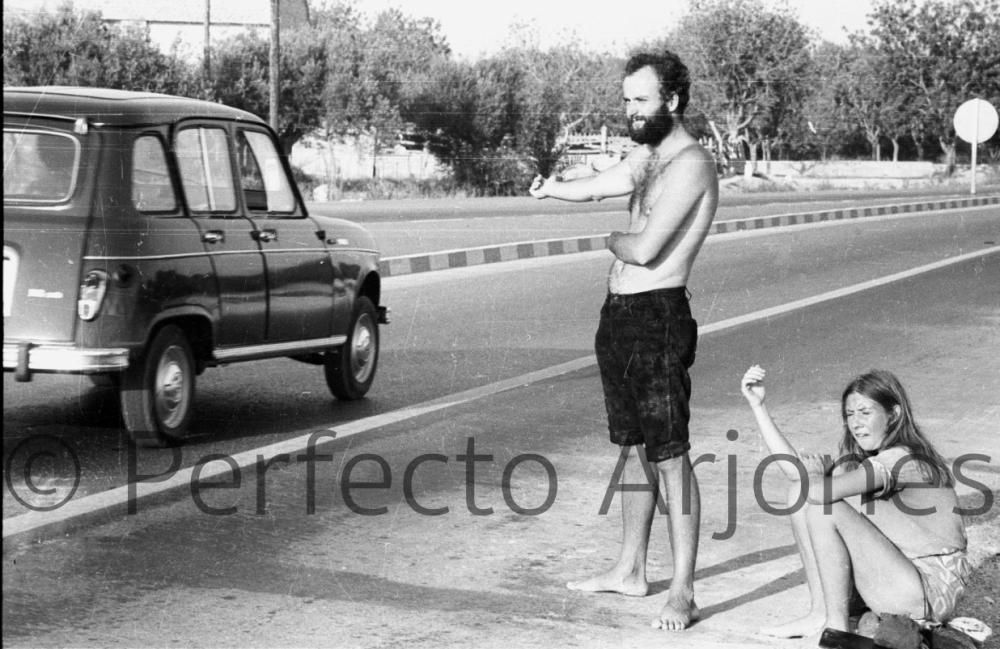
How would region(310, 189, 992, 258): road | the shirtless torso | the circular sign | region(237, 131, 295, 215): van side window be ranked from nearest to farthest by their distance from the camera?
the shirtless torso
region(237, 131, 295, 215): van side window
region(310, 189, 992, 258): road
the circular sign

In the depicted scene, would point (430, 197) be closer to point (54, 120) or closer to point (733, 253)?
point (733, 253)

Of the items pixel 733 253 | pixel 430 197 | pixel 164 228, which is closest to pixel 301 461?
pixel 164 228

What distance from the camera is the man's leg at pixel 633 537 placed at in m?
5.30

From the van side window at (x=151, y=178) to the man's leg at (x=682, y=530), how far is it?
12.0 feet

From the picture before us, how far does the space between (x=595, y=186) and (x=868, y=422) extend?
112cm

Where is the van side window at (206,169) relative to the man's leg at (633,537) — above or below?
above

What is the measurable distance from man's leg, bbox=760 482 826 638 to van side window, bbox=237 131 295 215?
4.62 metres

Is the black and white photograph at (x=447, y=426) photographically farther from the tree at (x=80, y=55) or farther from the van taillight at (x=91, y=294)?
the tree at (x=80, y=55)

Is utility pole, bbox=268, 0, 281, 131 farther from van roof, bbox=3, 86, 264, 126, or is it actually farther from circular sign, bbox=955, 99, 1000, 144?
circular sign, bbox=955, 99, 1000, 144

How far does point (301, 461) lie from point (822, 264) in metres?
14.7

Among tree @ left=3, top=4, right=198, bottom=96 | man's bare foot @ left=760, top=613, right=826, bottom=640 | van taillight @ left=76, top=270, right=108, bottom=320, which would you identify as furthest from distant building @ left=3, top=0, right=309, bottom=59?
man's bare foot @ left=760, top=613, right=826, bottom=640

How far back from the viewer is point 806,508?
460 cm

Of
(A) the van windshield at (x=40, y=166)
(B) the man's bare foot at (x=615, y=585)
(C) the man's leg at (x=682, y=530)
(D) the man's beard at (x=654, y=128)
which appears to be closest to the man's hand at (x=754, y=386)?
(C) the man's leg at (x=682, y=530)

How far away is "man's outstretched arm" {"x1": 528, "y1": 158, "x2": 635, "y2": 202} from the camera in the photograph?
5.05 metres
